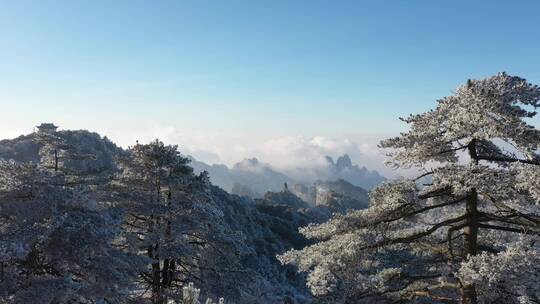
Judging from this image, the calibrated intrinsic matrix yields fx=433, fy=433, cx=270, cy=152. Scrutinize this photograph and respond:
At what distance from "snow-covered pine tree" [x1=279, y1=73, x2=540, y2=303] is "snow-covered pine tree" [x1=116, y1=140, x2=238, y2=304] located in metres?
4.64

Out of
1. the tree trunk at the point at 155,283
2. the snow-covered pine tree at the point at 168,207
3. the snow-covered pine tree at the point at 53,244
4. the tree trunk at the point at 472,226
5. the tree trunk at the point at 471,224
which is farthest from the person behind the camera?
the snow-covered pine tree at the point at 168,207

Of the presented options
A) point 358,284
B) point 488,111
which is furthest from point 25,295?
point 488,111

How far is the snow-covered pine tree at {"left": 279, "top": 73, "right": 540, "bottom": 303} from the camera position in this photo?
9.33 metres

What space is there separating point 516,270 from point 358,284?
442 cm

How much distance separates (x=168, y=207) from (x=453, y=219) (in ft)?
32.1

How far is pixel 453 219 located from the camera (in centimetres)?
1101

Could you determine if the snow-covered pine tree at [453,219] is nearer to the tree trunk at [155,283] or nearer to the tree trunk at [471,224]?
the tree trunk at [471,224]

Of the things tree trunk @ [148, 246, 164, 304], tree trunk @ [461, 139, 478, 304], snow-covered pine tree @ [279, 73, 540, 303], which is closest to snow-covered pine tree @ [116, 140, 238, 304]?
tree trunk @ [148, 246, 164, 304]

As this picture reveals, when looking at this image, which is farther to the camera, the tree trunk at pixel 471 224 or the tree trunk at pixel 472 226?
the tree trunk at pixel 472 226

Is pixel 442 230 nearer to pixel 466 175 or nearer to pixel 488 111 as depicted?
pixel 466 175

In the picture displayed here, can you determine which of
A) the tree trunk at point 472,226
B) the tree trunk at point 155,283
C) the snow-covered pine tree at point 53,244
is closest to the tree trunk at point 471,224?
the tree trunk at point 472,226

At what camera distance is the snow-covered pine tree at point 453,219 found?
9328 millimetres

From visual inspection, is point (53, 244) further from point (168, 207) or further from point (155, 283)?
point (155, 283)

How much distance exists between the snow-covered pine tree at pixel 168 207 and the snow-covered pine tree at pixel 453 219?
464cm
